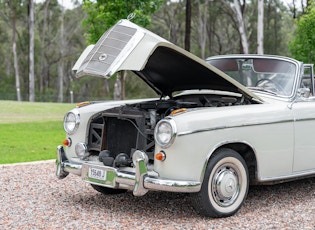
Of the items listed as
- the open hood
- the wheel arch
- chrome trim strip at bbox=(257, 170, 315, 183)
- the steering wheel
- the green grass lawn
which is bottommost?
the green grass lawn

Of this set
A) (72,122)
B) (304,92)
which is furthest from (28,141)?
(304,92)

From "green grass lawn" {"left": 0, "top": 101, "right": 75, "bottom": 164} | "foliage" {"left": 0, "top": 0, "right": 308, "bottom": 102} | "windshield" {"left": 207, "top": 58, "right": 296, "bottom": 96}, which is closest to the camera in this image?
"windshield" {"left": 207, "top": 58, "right": 296, "bottom": 96}

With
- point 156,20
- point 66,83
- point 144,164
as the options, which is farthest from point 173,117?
point 66,83

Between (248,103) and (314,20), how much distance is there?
38.3 feet

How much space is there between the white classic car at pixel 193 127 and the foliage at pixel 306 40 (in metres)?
10.5

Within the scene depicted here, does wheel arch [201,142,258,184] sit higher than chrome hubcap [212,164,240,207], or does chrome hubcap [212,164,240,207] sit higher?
wheel arch [201,142,258,184]

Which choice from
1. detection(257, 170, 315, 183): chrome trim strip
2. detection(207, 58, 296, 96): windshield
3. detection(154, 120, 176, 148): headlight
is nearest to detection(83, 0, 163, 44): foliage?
detection(207, 58, 296, 96): windshield

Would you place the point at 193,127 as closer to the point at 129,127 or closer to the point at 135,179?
the point at 135,179

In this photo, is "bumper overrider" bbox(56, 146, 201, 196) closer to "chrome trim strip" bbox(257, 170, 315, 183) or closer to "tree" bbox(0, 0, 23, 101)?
"chrome trim strip" bbox(257, 170, 315, 183)

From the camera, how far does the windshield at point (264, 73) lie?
635 cm

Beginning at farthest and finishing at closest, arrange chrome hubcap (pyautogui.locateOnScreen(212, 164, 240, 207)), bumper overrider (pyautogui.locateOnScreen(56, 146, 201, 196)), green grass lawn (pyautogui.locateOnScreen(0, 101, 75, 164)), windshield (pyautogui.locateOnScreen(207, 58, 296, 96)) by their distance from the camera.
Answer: green grass lawn (pyautogui.locateOnScreen(0, 101, 75, 164)) < windshield (pyautogui.locateOnScreen(207, 58, 296, 96)) < chrome hubcap (pyautogui.locateOnScreen(212, 164, 240, 207)) < bumper overrider (pyautogui.locateOnScreen(56, 146, 201, 196))

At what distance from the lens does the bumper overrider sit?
497cm

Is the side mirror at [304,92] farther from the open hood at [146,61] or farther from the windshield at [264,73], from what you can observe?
the open hood at [146,61]

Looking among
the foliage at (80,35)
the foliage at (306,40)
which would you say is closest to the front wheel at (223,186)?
the foliage at (306,40)
